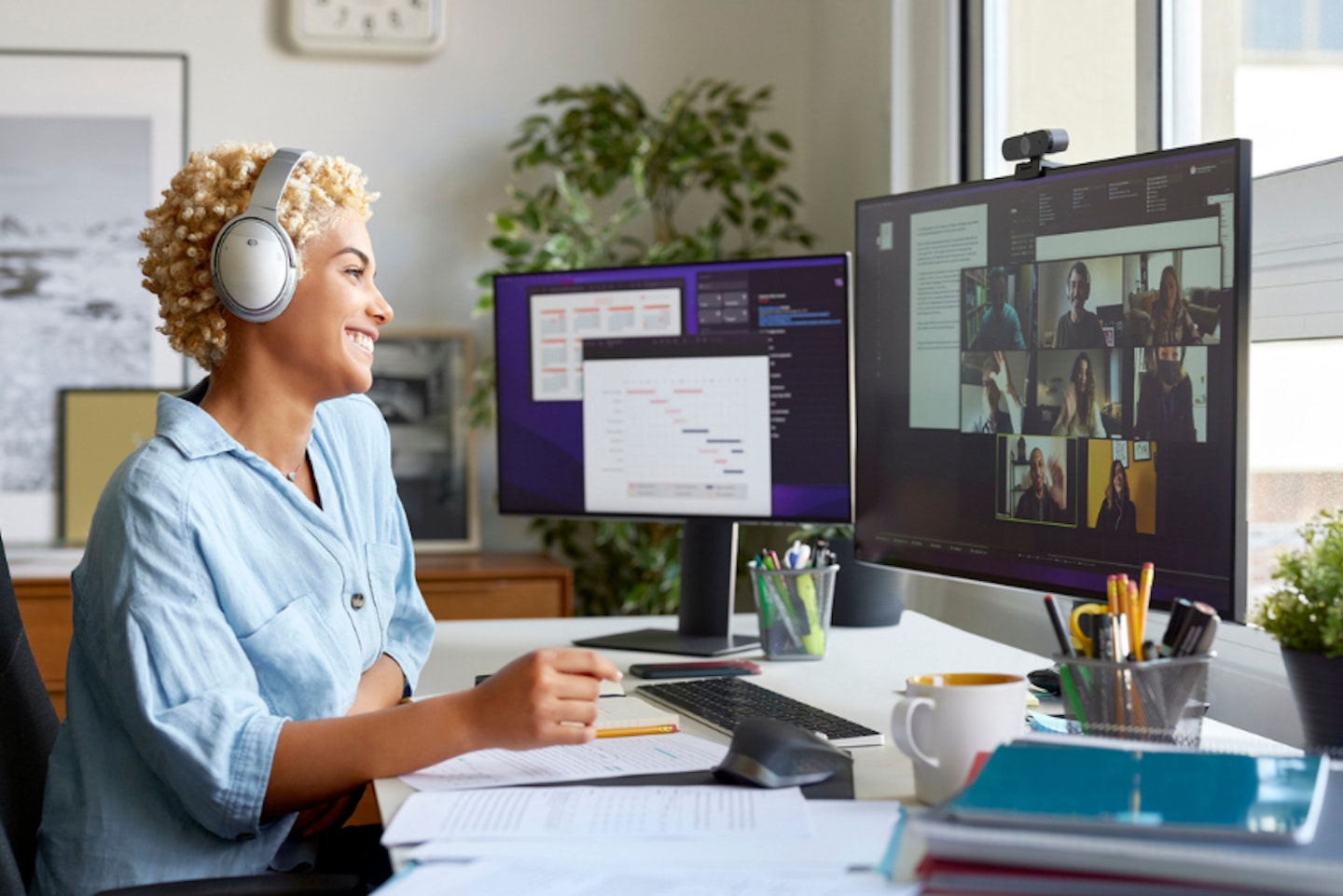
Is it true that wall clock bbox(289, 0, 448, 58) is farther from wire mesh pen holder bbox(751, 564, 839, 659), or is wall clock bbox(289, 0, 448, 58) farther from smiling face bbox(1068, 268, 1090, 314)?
smiling face bbox(1068, 268, 1090, 314)

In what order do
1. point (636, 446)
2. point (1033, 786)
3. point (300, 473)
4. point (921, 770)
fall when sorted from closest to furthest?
point (1033, 786), point (921, 770), point (300, 473), point (636, 446)

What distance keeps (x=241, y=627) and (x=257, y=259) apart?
13.3 inches

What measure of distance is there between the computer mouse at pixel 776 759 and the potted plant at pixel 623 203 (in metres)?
1.83

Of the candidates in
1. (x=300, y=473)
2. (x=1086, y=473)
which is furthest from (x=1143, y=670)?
(x=300, y=473)

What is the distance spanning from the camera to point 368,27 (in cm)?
312

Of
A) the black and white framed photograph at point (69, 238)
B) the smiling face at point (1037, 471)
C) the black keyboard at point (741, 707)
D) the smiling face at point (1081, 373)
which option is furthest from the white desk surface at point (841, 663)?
the black and white framed photograph at point (69, 238)

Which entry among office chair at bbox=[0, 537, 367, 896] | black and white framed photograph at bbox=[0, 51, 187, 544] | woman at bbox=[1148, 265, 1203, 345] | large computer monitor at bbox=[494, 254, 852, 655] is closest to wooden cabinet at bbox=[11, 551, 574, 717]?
black and white framed photograph at bbox=[0, 51, 187, 544]

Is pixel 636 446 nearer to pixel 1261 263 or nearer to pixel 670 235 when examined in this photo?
pixel 1261 263

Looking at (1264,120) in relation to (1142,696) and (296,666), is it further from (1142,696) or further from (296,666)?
(296,666)

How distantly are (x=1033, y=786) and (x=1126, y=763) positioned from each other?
0.27ft

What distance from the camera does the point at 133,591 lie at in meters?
1.03

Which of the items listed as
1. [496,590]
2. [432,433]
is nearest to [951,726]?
[496,590]

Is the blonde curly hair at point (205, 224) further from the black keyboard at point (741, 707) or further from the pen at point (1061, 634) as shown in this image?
the pen at point (1061, 634)

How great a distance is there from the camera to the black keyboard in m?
1.12
